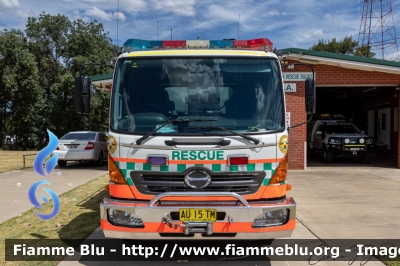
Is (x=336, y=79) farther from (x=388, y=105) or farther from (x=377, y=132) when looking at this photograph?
(x=377, y=132)

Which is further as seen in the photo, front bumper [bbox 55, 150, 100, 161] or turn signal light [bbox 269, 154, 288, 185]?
front bumper [bbox 55, 150, 100, 161]

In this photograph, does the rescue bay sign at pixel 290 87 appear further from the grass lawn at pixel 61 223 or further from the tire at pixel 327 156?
the grass lawn at pixel 61 223

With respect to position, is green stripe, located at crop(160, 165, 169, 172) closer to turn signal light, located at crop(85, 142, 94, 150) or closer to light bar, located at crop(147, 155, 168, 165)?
light bar, located at crop(147, 155, 168, 165)

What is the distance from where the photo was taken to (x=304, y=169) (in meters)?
14.2

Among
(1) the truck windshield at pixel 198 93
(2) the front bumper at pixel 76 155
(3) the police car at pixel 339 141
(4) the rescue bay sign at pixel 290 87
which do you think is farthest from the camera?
(3) the police car at pixel 339 141

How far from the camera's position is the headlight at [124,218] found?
4.35 metres

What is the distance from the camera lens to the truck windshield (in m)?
4.72

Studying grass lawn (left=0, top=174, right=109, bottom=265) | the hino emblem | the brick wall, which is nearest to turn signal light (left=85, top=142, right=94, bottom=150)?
grass lawn (left=0, top=174, right=109, bottom=265)

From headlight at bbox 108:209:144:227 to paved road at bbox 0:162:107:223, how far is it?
3.49m

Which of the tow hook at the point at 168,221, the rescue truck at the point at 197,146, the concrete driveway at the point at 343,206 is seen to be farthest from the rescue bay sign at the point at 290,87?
the tow hook at the point at 168,221

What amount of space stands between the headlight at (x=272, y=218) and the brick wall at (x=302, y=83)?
9652mm

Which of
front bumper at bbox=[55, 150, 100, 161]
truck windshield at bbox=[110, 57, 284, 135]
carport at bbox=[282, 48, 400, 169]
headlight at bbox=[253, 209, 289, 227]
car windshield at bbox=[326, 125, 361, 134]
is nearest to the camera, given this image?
headlight at bbox=[253, 209, 289, 227]

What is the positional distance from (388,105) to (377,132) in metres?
2.57

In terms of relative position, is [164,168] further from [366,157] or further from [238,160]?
[366,157]
